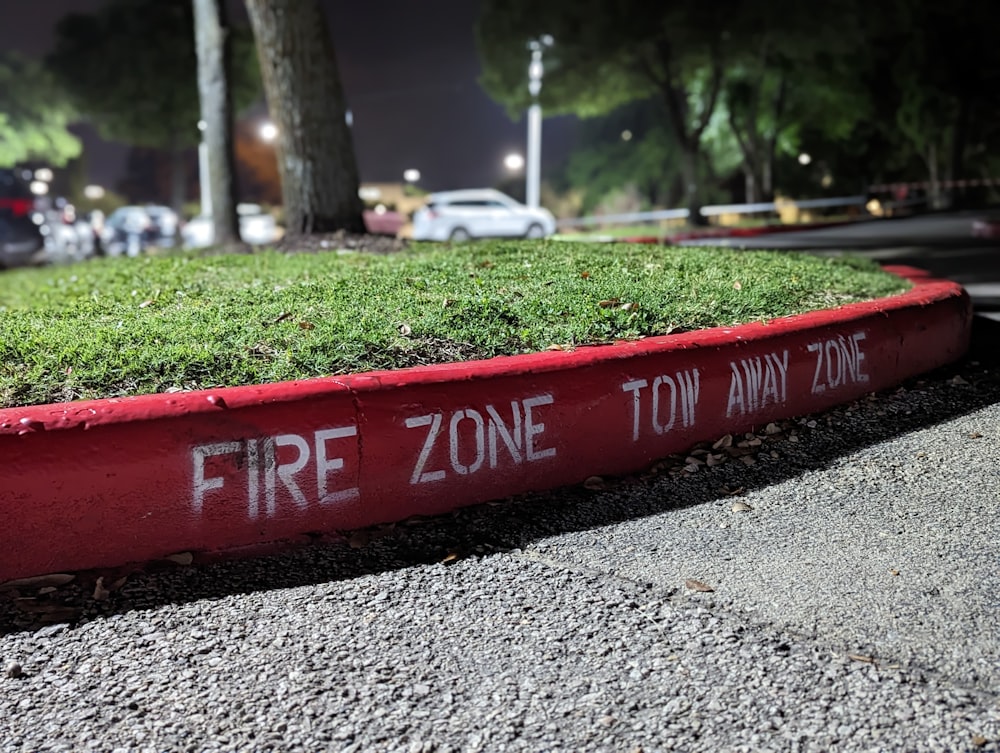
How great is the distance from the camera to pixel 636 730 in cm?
261

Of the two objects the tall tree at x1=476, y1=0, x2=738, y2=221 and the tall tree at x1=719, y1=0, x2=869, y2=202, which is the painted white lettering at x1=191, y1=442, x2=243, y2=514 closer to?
the tall tree at x1=476, y1=0, x2=738, y2=221

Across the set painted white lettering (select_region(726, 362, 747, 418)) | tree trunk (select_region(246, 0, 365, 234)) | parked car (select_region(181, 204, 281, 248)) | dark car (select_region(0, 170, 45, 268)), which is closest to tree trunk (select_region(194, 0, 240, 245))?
tree trunk (select_region(246, 0, 365, 234))

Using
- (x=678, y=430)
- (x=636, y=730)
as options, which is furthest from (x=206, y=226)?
(x=636, y=730)

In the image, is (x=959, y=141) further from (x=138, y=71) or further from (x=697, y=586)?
(x=697, y=586)

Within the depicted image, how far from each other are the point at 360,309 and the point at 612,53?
24.5 m

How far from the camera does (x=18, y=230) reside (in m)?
21.2

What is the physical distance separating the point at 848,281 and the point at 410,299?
3280 millimetres

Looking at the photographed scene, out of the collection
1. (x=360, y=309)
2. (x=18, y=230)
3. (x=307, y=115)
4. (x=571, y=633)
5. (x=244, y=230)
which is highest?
(x=307, y=115)

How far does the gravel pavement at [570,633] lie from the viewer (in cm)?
264

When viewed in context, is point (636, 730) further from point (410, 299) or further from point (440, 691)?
point (410, 299)

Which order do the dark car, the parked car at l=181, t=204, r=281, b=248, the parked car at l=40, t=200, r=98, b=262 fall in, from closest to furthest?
the dark car
the parked car at l=40, t=200, r=98, b=262
the parked car at l=181, t=204, r=281, b=248

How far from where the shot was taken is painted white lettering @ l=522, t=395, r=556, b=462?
13.9 feet

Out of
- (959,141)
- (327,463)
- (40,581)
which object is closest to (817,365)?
(327,463)

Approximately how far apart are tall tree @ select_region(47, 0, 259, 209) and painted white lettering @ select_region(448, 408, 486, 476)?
103 ft
